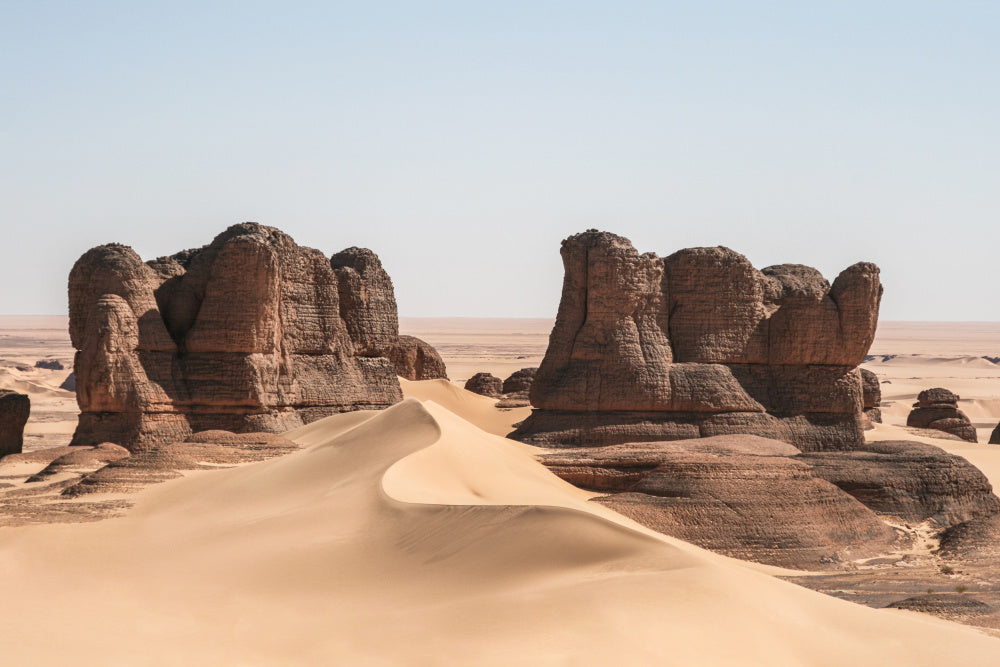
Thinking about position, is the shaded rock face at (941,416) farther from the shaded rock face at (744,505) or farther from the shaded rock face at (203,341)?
the shaded rock face at (744,505)

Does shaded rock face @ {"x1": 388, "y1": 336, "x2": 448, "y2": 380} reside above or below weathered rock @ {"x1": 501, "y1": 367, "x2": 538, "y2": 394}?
above

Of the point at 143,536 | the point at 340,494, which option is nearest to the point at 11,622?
the point at 143,536

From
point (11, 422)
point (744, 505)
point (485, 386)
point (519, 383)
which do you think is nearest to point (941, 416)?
point (519, 383)

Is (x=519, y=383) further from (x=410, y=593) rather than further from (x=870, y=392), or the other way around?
(x=410, y=593)

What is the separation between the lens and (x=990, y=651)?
10406 mm

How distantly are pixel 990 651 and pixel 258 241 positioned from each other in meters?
18.9

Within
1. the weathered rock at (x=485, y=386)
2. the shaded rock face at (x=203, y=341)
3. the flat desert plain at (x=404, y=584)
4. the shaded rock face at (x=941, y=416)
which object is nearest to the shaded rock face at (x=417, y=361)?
the weathered rock at (x=485, y=386)

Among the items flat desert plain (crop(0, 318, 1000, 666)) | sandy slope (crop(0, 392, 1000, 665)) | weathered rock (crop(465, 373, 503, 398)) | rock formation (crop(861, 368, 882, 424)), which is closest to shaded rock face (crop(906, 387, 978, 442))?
rock formation (crop(861, 368, 882, 424))

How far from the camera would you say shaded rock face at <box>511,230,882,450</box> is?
2552 cm

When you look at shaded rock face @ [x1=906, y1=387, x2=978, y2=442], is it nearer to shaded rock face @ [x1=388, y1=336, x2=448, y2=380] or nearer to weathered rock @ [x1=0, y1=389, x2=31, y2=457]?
shaded rock face @ [x1=388, y1=336, x2=448, y2=380]

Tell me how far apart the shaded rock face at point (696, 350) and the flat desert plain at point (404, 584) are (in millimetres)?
5645

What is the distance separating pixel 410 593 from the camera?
12078 mm

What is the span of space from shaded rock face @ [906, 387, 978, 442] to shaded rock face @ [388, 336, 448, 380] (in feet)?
53.5

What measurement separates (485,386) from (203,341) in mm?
17207
